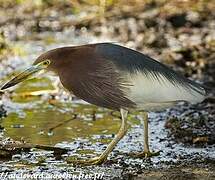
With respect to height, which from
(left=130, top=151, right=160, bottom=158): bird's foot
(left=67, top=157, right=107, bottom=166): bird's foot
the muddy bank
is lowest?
(left=67, top=157, right=107, bottom=166): bird's foot

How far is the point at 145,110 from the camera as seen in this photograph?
4.91 metres

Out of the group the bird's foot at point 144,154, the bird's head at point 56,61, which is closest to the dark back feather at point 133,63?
the bird's head at point 56,61

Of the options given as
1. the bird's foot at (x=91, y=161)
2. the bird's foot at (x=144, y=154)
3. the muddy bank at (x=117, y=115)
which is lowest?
the bird's foot at (x=91, y=161)

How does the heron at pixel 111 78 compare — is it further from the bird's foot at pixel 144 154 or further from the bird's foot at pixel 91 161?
the bird's foot at pixel 144 154

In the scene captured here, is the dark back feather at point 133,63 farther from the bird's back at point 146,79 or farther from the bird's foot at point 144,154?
the bird's foot at point 144,154

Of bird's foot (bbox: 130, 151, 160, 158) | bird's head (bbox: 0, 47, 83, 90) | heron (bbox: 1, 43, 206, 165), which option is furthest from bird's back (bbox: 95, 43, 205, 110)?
bird's foot (bbox: 130, 151, 160, 158)

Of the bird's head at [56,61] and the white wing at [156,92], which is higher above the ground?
the bird's head at [56,61]

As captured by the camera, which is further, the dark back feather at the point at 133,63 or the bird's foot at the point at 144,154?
the bird's foot at the point at 144,154

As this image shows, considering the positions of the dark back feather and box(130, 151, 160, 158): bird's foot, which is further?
box(130, 151, 160, 158): bird's foot

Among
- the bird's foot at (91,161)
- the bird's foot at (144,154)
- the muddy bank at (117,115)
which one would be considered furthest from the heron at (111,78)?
the muddy bank at (117,115)

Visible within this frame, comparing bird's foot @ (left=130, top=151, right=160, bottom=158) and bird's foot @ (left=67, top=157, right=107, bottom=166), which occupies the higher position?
bird's foot @ (left=130, top=151, right=160, bottom=158)

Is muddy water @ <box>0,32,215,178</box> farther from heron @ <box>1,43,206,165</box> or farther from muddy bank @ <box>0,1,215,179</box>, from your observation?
heron @ <box>1,43,206,165</box>

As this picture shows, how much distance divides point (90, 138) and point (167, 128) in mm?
782

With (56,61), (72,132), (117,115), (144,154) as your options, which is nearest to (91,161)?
(144,154)
